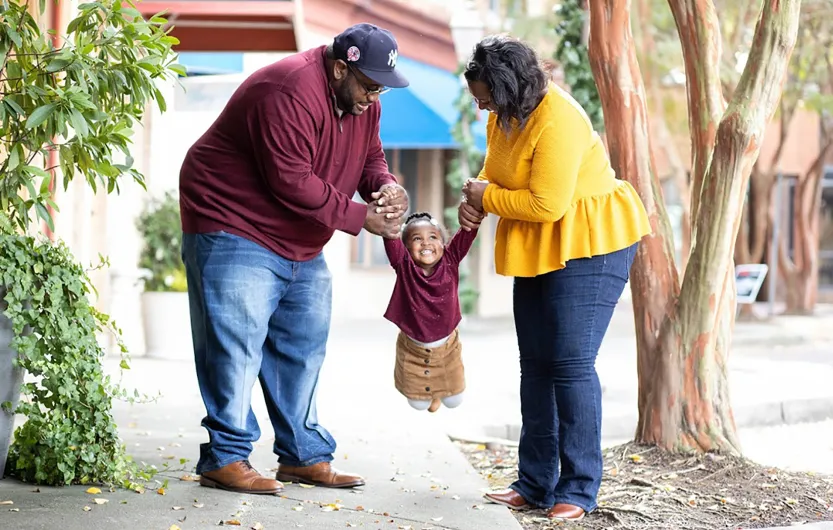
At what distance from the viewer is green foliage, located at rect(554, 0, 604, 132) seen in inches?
387

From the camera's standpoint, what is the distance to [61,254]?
4770 millimetres

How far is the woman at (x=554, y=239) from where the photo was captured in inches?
179

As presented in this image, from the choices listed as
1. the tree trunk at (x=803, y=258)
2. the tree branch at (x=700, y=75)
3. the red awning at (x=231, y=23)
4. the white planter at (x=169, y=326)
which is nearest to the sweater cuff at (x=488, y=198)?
the tree branch at (x=700, y=75)

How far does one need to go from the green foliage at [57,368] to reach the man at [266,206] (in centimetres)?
44

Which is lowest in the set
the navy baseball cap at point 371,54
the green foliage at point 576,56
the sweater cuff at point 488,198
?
the sweater cuff at point 488,198

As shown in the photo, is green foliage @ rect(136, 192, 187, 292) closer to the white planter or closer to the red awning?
the white planter

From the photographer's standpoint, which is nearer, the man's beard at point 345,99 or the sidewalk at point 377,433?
the sidewalk at point 377,433

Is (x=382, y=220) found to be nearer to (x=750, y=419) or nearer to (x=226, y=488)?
(x=226, y=488)

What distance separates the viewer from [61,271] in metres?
4.70

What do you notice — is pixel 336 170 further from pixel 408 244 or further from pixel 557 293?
pixel 557 293

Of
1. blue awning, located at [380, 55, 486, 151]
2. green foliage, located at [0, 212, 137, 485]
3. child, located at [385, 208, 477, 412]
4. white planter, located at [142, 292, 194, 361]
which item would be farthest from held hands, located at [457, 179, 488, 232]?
blue awning, located at [380, 55, 486, 151]

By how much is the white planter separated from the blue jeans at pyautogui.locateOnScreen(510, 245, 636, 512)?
652 centimetres

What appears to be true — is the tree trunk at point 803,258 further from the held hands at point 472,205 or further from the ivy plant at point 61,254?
the ivy plant at point 61,254

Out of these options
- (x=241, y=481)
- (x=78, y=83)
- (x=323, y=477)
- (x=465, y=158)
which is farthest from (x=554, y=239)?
(x=465, y=158)
